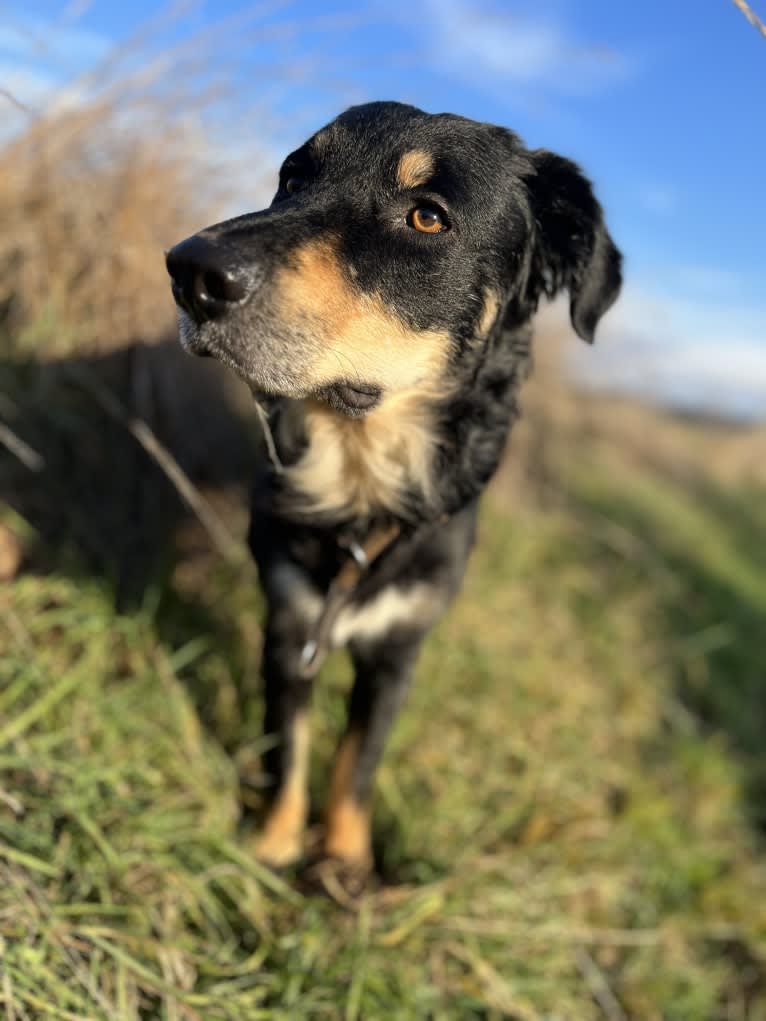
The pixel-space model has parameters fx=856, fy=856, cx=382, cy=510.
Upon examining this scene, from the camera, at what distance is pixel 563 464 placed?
725 cm

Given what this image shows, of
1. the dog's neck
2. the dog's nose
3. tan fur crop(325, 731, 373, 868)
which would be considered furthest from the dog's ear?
tan fur crop(325, 731, 373, 868)

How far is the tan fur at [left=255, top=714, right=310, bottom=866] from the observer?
9.16 ft

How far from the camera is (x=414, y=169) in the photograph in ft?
6.86

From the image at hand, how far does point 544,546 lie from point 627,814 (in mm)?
2450

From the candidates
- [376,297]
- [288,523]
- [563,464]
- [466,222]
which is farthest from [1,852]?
[563,464]

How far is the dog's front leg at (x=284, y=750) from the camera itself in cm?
269

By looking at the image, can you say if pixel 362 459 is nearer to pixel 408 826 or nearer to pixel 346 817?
pixel 346 817

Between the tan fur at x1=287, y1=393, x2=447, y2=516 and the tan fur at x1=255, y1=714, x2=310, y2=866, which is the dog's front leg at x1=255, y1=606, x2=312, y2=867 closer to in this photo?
the tan fur at x1=255, y1=714, x2=310, y2=866

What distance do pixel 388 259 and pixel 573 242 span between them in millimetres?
769

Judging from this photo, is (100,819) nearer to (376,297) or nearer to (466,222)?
(376,297)

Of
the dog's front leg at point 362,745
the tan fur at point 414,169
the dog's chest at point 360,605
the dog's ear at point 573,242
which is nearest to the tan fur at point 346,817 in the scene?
the dog's front leg at point 362,745

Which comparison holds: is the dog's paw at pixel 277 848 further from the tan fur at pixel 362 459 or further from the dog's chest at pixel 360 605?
the tan fur at pixel 362 459

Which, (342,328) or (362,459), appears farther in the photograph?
(362,459)

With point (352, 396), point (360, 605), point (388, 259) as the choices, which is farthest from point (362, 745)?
point (388, 259)
